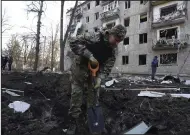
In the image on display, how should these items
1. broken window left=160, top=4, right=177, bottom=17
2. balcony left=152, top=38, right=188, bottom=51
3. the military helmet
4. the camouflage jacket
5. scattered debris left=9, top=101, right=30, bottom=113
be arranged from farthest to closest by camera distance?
broken window left=160, top=4, right=177, bottom=17 → balcony left=152, top=38, right=188, bottom=51 → scattered debris left=9, top=101, right=30, bottom=113 → the camouflage jacket → the military helmet

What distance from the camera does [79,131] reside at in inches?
116

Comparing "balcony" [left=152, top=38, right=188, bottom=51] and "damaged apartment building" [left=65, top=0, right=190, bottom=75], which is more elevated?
"damaged apartment building" [left=65, top=0, right=190, bottom=75]

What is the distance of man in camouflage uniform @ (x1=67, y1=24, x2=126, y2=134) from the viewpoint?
2.71 metres

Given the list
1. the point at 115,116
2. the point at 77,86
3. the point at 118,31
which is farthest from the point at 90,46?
the point at 115,116

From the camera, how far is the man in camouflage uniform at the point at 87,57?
271 cm

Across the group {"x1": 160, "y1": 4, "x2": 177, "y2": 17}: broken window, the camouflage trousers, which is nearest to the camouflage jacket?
the camouflage trousers

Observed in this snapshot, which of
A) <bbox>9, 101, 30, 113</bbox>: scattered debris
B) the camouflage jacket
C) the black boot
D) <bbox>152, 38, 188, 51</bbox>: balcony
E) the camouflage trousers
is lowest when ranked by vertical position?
the black boot

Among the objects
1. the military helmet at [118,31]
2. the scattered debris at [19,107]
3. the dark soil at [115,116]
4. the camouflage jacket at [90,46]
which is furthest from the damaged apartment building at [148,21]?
the military helmet at [118,31]

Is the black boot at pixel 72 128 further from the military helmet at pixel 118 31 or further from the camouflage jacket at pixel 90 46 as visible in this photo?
the military helmet at pixel 118 31

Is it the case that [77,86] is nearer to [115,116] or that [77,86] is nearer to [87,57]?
[87,57]

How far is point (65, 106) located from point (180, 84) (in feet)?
13.0

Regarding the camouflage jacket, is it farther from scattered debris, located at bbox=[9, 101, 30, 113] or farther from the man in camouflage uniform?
scattered debris, located at bbox=[9, 101, 30, 113]

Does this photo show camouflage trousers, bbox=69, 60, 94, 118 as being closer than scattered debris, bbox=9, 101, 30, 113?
Yes

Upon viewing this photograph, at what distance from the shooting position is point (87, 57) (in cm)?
270
